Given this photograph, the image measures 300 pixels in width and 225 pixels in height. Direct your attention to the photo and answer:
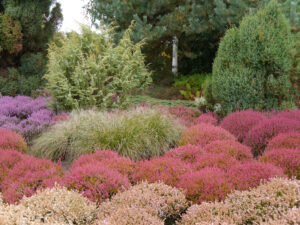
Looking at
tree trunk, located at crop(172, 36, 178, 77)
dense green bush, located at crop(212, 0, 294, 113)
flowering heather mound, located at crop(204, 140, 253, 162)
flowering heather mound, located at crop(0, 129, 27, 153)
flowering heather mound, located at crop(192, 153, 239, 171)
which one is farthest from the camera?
tree trunk, located at crop(172, 36, 178, 77)

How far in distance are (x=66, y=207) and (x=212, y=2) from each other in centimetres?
1306

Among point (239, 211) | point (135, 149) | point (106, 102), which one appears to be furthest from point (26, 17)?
point (239, 211)

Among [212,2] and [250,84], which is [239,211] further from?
[212,2]

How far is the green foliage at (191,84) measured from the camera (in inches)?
581

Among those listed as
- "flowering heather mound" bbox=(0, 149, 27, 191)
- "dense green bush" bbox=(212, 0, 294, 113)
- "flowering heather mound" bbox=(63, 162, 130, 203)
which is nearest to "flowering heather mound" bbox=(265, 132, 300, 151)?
"flowering heather mound" bbox=(63, 162, 130, 203)

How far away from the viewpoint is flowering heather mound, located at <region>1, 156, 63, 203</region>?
12.7 feet

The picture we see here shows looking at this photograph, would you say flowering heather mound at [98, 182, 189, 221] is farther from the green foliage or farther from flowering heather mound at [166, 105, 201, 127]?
the green foliage

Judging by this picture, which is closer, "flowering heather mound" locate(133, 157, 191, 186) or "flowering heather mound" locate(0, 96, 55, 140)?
"flowering heather mound" locate(133, 157, 191, 186)

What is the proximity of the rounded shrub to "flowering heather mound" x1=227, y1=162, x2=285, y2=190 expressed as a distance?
6.39 feet

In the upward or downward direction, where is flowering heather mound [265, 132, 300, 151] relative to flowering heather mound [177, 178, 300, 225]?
upward

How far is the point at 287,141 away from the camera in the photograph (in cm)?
516

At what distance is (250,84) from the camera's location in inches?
313

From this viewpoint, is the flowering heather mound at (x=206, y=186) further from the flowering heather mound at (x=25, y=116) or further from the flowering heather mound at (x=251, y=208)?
the flowering heather mound at (x=25, y=116)

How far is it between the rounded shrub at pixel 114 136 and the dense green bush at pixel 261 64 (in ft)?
6.72
